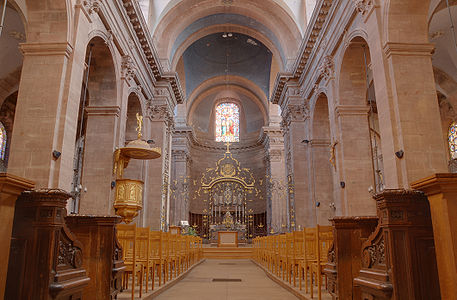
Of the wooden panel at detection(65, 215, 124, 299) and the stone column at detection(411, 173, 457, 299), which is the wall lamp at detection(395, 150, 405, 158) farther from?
the wooden panel at detection(65, 215, 124, 299)

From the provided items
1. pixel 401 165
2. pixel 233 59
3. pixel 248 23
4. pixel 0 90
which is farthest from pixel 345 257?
pixel 233 59

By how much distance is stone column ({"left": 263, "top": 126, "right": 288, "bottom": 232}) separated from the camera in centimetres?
2364

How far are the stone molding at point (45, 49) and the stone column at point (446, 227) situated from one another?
24.0 ft

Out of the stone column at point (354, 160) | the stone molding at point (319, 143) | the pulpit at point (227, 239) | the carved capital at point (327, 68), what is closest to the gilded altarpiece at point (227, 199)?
the pulpit at point (227, 239)

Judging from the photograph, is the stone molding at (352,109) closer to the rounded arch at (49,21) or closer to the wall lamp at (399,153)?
the wall lamp at (399,153)

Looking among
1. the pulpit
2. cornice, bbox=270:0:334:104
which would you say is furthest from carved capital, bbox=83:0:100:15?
the pulpit

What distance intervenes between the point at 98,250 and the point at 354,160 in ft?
27.4

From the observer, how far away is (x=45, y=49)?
771 cm

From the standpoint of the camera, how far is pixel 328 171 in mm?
14703

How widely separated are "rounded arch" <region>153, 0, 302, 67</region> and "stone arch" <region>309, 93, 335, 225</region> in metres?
3.63

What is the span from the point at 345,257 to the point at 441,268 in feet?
5.28

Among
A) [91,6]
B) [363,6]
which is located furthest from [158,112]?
[363,6]

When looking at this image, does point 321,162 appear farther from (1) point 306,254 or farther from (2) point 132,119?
(1) point 306,254

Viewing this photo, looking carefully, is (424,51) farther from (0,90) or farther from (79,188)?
(0,90)
